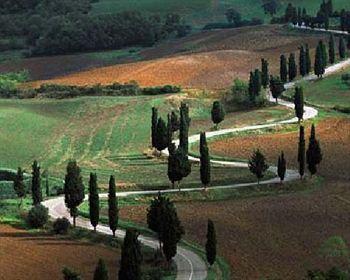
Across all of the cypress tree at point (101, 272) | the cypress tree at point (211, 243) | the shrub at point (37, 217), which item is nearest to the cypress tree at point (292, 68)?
the shrub at point (37, 217)

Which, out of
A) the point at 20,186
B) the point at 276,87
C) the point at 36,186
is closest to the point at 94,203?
the point at 36,186

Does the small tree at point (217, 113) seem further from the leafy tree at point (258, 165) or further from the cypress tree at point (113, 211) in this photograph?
the cypress tree at point (113, 211)

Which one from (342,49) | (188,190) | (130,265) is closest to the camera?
(130,265)

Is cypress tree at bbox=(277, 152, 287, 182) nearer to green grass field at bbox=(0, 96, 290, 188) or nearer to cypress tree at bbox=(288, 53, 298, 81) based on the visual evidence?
green grass field at bbox=(0, 96, 290, 188)

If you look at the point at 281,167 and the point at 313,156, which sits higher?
the point at 313,156

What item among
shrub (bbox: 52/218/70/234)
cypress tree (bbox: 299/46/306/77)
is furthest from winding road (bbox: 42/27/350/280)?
cypress tree (bbox: 299/46/306/77)

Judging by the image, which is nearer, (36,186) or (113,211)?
(113,211)

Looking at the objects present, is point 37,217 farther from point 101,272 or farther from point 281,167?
point 281,167
